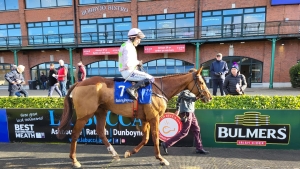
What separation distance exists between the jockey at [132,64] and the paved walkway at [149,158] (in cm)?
137

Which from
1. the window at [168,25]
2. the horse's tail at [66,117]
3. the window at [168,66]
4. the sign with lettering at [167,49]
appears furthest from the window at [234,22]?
the horse's tail at [66,117]

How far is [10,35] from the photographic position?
19.4 metres

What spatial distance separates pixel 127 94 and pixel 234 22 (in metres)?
16.1

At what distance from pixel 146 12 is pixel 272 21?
10844mm

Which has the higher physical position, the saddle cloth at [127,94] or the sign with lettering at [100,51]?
the sign with lettering at [100,51]

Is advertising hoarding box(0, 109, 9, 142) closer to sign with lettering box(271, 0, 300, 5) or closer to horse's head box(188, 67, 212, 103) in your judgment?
horse's head box(188, 67, 212, 103)

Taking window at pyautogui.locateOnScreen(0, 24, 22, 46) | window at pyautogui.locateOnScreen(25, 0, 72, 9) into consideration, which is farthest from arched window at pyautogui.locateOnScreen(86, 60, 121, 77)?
window at pyautogui.locateOnScreen(0, 24, 22, 46)

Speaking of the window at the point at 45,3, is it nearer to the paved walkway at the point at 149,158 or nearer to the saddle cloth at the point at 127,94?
the paved walkway at the point at 149,158

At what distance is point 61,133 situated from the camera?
3.54m

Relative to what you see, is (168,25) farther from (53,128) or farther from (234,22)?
(53,128)

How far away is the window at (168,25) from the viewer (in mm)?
16484

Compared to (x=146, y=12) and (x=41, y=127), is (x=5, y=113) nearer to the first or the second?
(x=41, y=127)

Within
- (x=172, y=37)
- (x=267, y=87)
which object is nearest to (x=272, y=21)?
(x=267, y=87)

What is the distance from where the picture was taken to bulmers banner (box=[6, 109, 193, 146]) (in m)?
4.16
